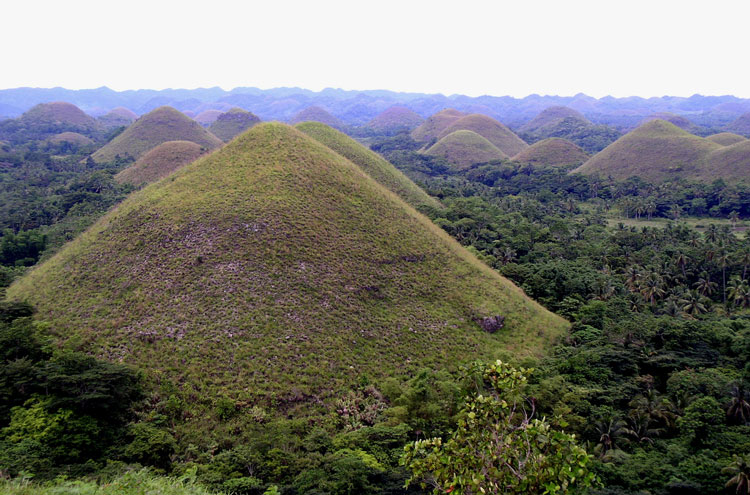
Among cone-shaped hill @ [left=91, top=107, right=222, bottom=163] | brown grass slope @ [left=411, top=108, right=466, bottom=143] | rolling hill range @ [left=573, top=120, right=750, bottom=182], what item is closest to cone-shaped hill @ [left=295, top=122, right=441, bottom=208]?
cone-shaped hill @ [left=91, top=107, right=222, bottom=163]

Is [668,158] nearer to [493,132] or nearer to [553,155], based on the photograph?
[553,155]

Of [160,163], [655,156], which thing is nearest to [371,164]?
[160,163]

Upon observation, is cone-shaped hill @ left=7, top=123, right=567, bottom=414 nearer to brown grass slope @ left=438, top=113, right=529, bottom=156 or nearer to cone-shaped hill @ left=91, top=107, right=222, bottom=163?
cone-shaped hill @ left=91, top=107, right=222, bottom=163

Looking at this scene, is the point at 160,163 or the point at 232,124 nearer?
the point at 160,163

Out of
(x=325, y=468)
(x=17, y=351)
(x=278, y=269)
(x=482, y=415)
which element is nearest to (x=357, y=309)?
(x=278, y=269)

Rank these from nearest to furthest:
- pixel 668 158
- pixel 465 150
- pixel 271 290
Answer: pixel 271 290, pixel 668 158, pixel 465 150
